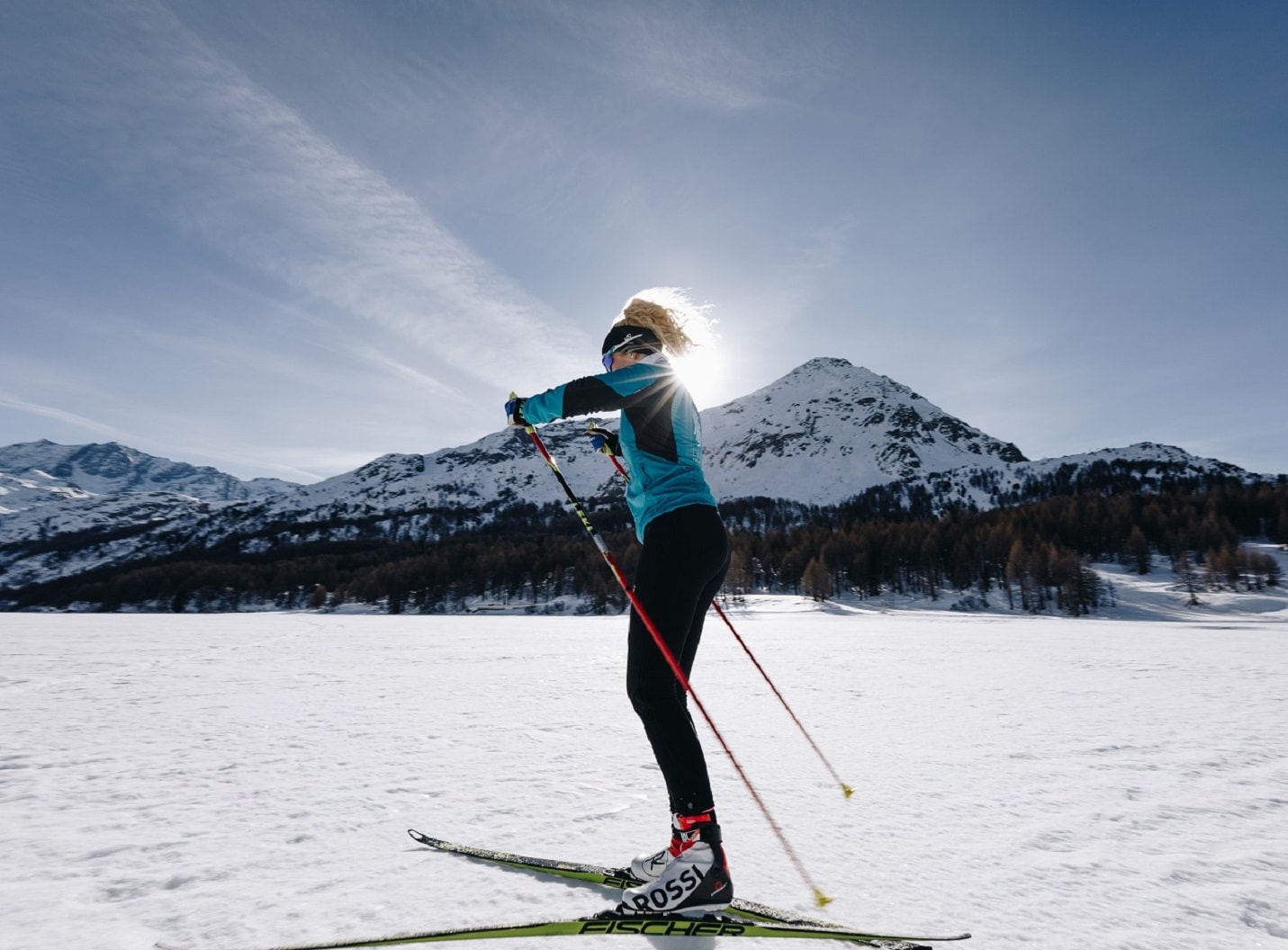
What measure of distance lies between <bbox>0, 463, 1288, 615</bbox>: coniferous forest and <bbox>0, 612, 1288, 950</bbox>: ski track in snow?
2526 inches

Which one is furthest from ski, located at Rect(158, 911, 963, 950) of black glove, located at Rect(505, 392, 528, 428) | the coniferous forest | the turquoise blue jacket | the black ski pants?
the coniferous forest

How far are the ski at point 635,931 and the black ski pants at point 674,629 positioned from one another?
368 mm

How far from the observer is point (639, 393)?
2.72 metres

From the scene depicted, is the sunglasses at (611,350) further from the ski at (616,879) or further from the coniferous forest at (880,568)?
the coniferous forest at (880,568)

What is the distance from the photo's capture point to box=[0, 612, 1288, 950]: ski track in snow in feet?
6.95

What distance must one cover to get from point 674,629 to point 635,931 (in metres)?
1.08

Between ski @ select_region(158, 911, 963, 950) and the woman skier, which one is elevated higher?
the woman skier

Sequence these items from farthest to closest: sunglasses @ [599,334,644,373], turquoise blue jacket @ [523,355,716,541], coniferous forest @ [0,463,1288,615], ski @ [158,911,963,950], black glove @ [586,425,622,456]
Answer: coniferous forest @ [0,463,1288,615], black glove @ [586,425,622,456], sunglasses @ [599,334,644,373], turquoise blue jacket @ [523,355,716,541], ski @ [158,911,963,950]

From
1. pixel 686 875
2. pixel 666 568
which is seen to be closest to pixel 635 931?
pixel 686 875

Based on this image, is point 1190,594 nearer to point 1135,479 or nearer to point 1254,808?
point 1254,808

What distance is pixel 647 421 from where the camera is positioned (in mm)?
2771

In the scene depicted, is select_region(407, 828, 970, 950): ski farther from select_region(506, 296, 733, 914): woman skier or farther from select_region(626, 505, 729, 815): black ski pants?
select_region(626, 505, 729, 815): black ski pants

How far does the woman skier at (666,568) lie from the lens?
2252 millimetres

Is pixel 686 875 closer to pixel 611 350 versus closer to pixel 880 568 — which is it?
pixel 611 350
